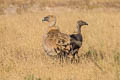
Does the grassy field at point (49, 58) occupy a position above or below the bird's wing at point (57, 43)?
below

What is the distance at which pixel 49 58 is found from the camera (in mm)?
8477

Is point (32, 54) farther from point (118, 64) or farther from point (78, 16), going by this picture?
point (78, 16)

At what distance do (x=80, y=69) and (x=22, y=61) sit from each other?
1.84 meters

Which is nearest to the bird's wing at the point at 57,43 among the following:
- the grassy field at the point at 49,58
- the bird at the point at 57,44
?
the bird at the point at 57,44

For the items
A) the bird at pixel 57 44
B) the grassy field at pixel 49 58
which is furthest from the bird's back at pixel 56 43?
the grassy field at pixel 49 58

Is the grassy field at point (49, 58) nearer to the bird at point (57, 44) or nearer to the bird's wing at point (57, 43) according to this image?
the bird at point (57, 44)

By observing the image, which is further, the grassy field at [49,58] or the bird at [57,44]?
the bird at [57,44]

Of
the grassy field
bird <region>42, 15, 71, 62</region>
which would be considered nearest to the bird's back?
bird <region>42, 15, 71, 62</region>

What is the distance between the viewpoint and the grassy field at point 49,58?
699 cm

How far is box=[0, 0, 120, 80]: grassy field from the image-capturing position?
6988mm

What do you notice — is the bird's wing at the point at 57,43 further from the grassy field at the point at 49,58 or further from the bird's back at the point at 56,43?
the grassy field at the point at 49,58

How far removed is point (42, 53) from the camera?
953 centimetres

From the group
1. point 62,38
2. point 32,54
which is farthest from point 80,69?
point 32,54

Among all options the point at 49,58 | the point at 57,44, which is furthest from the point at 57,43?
the point at 49,58
